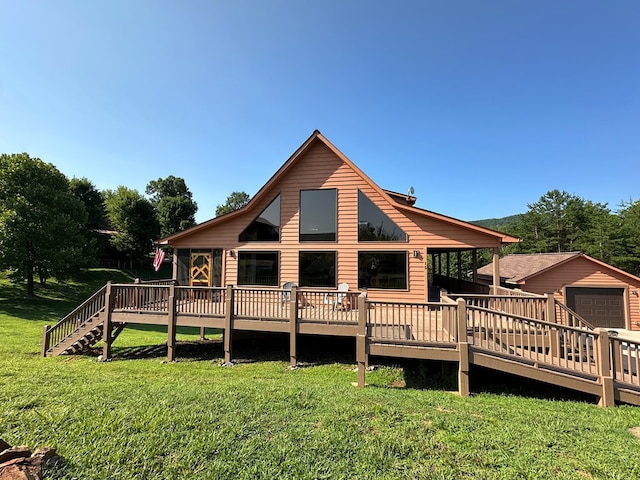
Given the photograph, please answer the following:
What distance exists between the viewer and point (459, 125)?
18.0m

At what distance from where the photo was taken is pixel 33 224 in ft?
64.6

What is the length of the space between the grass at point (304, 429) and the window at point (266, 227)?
5656mm

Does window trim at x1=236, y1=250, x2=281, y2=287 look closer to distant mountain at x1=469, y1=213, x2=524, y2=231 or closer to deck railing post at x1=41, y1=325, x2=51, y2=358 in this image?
deck railing post at x1=41, y1=325, x2=51, y2=358

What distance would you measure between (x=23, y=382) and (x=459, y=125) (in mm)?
21974

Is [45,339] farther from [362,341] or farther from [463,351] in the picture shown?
[463,351]

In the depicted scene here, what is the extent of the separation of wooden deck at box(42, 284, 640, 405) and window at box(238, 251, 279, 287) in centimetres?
190

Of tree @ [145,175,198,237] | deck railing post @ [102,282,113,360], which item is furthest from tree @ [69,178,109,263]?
deck railing post @ [102,282,113,360]

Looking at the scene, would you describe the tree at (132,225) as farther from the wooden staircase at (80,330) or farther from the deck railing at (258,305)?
the deck railing at (258,305)

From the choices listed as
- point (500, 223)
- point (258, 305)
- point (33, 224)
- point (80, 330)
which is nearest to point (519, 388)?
point (258, 305)

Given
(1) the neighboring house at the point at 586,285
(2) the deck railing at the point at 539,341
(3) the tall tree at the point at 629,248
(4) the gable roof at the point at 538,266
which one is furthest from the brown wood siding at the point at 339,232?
(3) the tall tree at the point at 629,248

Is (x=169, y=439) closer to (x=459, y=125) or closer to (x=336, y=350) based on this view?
(x=336, y=350)

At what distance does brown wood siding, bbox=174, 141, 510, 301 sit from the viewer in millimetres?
10133

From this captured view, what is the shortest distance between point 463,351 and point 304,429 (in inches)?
Answer: 150

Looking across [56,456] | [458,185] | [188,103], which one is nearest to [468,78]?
[188,103]
